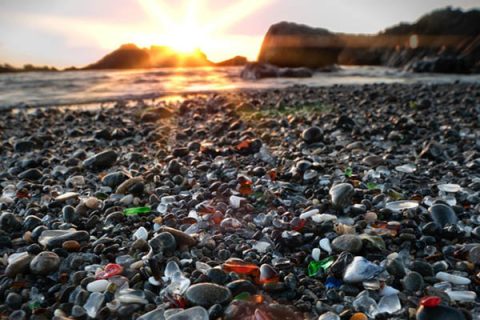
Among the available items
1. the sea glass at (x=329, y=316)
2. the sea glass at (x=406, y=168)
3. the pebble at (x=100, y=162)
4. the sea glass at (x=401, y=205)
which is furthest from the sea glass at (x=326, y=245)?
the pebble at (x=100, y=162)

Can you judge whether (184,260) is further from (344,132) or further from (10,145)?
(10,145)

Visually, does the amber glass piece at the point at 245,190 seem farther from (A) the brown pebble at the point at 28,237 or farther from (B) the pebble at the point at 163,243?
(A) the brown pebble at the point at 28,237

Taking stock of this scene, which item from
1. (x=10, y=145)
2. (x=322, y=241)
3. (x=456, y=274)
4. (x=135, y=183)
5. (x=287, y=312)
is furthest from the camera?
(x=10, y=145)

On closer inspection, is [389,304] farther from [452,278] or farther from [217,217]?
[217,217]

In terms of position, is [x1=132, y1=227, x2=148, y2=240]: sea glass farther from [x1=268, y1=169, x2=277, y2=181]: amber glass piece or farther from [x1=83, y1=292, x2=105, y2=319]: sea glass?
[x1=268, y1=169, x2=277, y2=181]: amber glass piece

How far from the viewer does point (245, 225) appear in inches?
118

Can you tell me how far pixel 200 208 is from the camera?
3.24 meters

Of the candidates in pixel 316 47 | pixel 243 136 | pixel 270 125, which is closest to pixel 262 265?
pixel 243 136

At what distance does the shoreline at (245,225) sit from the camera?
87.7 inches

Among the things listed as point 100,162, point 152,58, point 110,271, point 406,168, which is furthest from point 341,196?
point 152,58

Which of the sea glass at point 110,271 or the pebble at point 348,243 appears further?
the pebble at point 348,243

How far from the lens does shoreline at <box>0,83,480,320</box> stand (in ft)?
7.30

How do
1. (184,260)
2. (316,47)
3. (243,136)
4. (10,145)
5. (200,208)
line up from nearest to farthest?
(184,260) < (200,208) < (243,136) < (10,145) < (316,47)

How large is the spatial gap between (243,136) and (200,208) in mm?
Result: 2533
